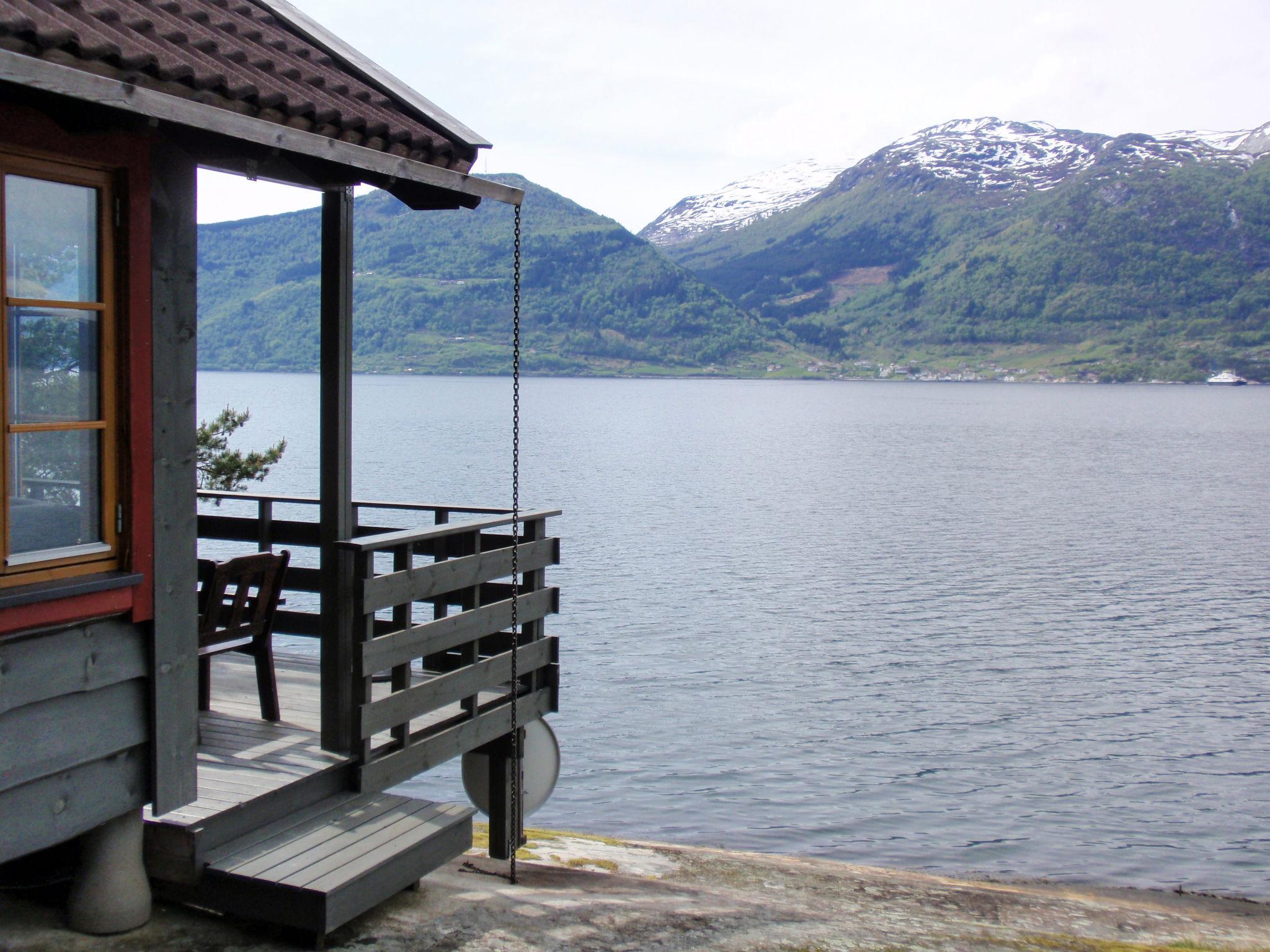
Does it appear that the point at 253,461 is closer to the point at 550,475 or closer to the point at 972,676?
the point at 972,676

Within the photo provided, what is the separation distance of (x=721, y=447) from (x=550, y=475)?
24148 mm

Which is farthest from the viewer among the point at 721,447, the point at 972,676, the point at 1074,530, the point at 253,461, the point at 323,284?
the point at 721,447

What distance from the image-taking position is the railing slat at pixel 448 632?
5.49m

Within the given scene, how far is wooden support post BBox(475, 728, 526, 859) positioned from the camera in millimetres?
7324

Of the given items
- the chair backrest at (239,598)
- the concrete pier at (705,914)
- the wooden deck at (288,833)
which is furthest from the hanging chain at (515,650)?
the chair backrest at (239,598)

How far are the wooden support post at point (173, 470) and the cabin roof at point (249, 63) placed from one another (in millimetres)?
416

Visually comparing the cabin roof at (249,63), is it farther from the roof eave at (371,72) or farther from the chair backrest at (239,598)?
the chair backrest at (239,598)

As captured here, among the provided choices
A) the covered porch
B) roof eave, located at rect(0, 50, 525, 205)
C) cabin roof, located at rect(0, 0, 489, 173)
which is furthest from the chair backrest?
cabin roof, located at rect(0, 0, 489, 173)

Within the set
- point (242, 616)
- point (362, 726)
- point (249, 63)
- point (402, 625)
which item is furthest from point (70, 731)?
point (249, 63)

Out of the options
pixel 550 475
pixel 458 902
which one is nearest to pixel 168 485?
pixel 458 902

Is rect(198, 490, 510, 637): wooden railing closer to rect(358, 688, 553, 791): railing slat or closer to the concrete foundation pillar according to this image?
rect(358, 688, 553, 791): railing slat

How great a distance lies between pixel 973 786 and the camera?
14.6 metres

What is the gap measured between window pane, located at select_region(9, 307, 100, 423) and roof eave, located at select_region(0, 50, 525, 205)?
0.76m

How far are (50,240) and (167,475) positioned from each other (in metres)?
0.94
